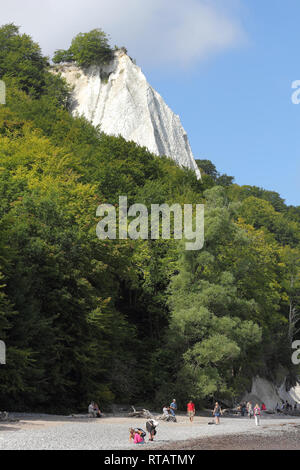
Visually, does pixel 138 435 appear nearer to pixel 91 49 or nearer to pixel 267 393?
pixel 267 393

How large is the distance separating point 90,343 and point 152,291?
1454cm

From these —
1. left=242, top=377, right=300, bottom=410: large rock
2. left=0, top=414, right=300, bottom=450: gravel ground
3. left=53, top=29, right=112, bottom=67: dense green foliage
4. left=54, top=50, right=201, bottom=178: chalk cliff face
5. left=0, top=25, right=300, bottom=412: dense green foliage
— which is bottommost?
left=242, top=377, right=300, bottom=410: large rock

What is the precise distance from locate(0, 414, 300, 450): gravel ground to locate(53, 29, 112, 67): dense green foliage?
274 ft

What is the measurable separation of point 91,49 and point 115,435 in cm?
9278

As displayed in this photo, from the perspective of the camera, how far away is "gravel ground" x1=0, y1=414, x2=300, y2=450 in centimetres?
2408

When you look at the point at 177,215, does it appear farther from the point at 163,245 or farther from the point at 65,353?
the point at 65,353

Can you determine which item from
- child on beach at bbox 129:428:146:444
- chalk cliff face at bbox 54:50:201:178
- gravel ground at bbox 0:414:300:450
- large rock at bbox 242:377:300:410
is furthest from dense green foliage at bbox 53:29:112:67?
child on beach at bbox 129:428:146:444

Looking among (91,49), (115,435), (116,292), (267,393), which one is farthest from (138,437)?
(91,49)

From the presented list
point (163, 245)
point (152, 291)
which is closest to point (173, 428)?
point (152, 291)

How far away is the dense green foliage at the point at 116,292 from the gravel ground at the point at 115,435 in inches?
139

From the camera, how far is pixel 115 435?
2777 cm

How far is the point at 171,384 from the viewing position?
44.2 metres

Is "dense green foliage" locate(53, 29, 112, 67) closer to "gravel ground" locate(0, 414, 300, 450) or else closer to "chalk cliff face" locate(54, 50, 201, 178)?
"chalk cliff face" locate(54, 50, 201, 178)

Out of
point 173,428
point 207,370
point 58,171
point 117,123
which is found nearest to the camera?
point 173,428
